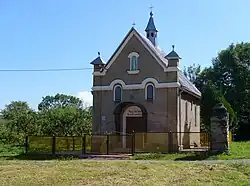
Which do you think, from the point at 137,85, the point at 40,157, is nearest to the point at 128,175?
the point at 40,157

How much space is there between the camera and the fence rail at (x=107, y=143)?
97.1ft

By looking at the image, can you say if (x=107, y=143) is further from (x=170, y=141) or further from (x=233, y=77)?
(x=233, y=77)

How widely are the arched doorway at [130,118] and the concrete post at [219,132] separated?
8875mm

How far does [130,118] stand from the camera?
1358 inches

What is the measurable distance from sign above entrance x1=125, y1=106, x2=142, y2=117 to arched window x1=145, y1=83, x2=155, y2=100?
1.28m

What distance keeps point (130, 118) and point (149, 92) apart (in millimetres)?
2607

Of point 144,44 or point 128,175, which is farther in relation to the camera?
point 144,44

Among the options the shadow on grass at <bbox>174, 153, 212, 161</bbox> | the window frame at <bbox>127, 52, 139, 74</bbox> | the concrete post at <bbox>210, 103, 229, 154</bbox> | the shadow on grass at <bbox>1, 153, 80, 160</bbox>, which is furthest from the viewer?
the window frame at <bbox>127, 52, 139, 74</bbox>

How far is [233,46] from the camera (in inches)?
2530

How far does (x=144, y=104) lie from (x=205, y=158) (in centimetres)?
1061

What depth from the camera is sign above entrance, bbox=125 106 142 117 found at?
112ft

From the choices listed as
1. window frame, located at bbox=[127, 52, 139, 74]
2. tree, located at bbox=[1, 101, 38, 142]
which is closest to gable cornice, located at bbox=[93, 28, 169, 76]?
window frame, located at bbox=[127, 52, 139, 74]

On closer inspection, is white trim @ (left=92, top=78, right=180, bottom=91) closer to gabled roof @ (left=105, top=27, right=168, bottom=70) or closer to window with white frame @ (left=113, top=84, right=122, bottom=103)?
window with white frame @ (left=113, top=84, right=122, bottom=103)

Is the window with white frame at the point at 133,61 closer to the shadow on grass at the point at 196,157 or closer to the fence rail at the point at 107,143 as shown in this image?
the fence rail at the point at 107,143
